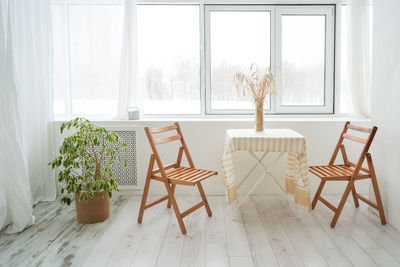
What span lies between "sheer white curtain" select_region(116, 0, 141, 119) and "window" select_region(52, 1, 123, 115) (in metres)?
0.19

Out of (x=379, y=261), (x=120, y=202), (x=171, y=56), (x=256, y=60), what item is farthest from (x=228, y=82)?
(x=379, y=261)

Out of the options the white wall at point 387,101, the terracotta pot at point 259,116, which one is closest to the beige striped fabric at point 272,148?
the terracotta pot at point 259,116

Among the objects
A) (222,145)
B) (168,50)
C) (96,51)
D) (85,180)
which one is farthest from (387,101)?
(96,51)

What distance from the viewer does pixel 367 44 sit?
12.6 ft

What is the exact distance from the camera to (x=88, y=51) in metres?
3.94

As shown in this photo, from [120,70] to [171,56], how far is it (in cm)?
61

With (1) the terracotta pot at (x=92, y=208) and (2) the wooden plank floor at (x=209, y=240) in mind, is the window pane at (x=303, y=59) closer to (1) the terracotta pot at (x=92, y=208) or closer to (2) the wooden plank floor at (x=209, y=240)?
(2) the wooden plank floor at (x=209, y=240)

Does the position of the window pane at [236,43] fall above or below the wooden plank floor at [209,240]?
above

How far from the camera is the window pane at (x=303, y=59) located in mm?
4035

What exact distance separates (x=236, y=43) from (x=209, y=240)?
2.25 metres

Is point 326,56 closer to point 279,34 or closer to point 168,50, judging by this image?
point 279,34

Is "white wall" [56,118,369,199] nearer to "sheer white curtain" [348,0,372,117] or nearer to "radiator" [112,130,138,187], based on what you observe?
"radiator" [112,130,138,187]

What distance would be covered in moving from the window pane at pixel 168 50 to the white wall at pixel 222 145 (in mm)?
497

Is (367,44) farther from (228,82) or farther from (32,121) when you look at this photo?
(32,121)
